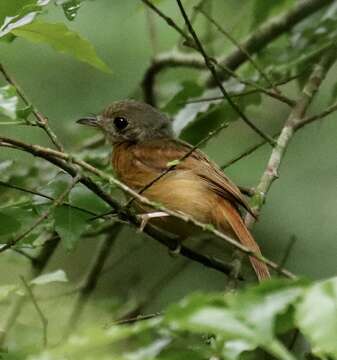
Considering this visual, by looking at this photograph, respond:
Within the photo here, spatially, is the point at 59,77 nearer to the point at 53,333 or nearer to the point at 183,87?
the point at 183,87

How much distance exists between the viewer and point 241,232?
4746mm

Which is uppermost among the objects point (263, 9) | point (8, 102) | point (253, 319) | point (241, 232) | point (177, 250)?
point (263, 9)

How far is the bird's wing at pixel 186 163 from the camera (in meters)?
5.12

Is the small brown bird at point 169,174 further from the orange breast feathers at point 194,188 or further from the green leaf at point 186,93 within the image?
the green leaf at point 186,93

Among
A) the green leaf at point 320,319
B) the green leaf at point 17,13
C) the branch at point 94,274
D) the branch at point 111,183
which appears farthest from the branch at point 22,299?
the green leaf at point 320,319

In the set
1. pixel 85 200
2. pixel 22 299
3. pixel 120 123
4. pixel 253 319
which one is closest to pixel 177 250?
pixel 85 200

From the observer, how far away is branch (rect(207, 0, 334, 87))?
6051 mm

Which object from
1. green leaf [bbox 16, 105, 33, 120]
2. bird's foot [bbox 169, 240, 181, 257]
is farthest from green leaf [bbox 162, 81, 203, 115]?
green leaf [bbox 16, 105, 33, 120]

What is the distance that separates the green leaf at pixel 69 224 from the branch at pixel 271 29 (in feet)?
7.79

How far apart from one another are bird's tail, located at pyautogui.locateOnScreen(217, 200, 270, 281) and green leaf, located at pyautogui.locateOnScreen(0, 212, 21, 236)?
1.14m

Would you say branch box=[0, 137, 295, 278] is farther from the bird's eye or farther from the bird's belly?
the bird's eye

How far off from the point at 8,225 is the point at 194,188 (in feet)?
5.52

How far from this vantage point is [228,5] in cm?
730

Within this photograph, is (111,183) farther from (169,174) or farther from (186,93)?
(186,93)
